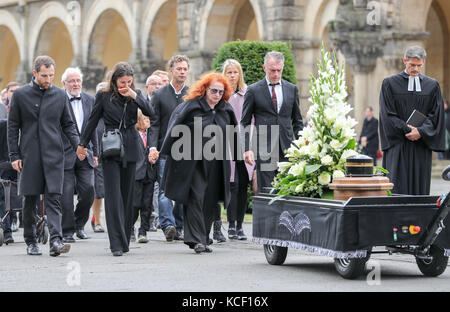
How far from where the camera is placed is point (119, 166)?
10.3 metres

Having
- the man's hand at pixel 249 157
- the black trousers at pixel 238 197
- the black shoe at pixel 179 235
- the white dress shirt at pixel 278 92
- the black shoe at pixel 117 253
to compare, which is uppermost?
the white dress shirt at pixel 278 92

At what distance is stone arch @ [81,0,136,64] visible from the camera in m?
29.8

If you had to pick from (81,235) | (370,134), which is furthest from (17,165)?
(370,134)

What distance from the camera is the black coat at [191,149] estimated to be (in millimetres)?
10250

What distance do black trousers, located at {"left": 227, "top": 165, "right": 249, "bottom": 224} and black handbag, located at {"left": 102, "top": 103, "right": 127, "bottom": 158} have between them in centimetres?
195

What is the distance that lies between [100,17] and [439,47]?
10.9m

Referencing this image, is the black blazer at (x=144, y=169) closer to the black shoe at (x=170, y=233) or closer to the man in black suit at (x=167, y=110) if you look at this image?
the man in black suit at (x=167, y=110)

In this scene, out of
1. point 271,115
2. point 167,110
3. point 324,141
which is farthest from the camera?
point 167,110

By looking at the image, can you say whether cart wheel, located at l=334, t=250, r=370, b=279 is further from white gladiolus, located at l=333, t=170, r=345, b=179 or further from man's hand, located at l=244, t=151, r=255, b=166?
man's hand, located at l=244, t=151, r=255, b=166

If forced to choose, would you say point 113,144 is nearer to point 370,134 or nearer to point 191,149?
point 191,149

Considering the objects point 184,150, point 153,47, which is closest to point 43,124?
point 184,150

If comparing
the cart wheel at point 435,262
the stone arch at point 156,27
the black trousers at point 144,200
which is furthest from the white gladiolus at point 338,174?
the stone arch at point 156,27

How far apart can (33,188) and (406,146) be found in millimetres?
3552

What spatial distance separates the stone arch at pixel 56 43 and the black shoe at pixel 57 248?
24.8m
